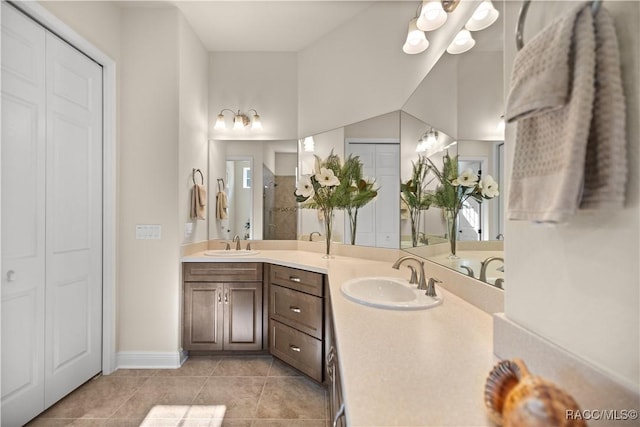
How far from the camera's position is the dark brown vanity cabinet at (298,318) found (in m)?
1.98

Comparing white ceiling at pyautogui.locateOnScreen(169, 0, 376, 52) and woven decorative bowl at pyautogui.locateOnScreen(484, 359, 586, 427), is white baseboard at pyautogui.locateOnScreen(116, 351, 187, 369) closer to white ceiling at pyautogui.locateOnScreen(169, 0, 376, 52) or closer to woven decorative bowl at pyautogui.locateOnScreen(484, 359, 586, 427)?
woven decorative bowl at pyautogui.locateOnScreen(484, 359, 586, 427)

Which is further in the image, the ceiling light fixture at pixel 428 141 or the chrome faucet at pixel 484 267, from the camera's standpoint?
the ceiling light fixture at pixel 428 141

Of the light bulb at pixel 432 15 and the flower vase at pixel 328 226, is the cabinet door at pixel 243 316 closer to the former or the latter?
the flower vase at pixel 328 226

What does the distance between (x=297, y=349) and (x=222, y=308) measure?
0.75 meters

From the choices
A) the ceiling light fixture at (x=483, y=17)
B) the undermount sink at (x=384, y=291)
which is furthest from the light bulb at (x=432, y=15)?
the undermount sink at (x=384, y=291)

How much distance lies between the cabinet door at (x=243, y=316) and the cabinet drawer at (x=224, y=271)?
0.06 metres

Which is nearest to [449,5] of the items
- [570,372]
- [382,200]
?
[382,200]

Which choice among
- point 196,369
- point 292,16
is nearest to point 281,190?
point 292,16

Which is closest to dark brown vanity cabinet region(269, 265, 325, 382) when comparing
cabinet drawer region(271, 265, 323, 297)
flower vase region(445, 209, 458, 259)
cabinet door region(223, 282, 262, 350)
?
cabinet drawer region(271, 265, 323, 297)

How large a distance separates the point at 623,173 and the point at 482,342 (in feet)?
2.03

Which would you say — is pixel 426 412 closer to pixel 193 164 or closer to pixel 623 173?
pixel 623 173

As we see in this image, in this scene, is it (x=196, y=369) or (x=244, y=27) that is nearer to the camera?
(x=196, y=369)

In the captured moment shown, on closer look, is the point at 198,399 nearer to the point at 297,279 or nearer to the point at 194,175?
the point at 297,279

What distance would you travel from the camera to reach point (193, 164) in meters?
2.65
